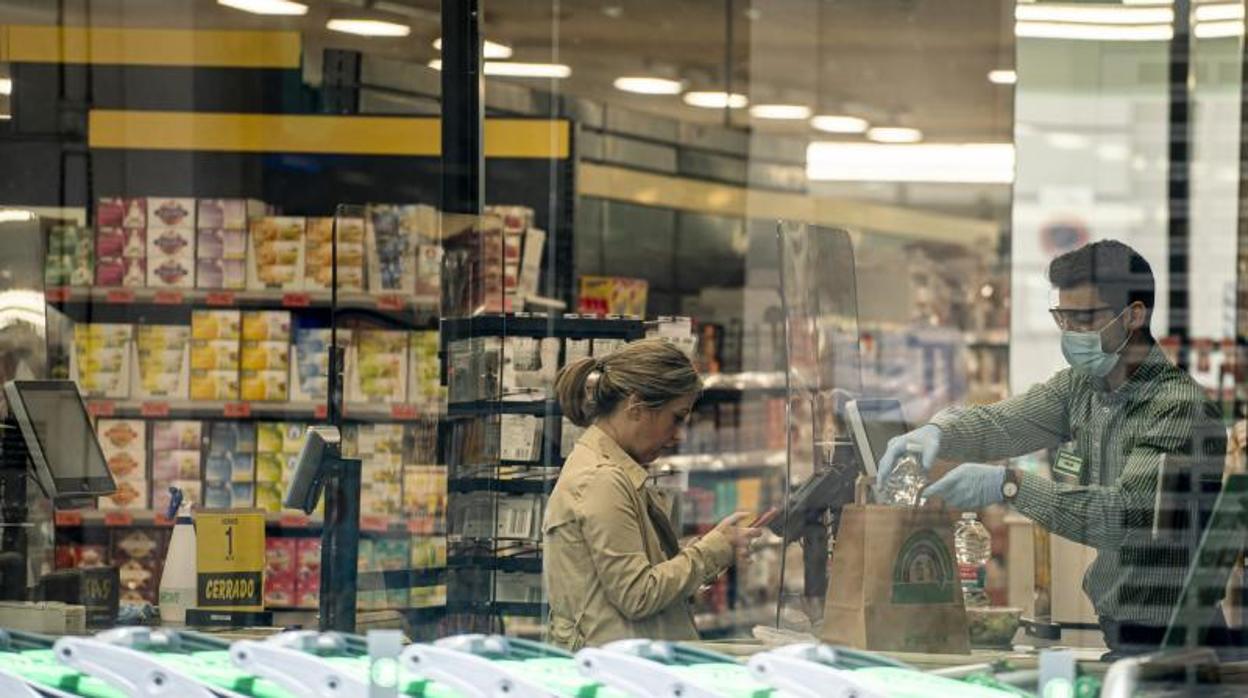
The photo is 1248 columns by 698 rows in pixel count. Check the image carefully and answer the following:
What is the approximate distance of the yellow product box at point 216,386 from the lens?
7527 millimetres

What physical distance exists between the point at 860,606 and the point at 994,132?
10860 mm

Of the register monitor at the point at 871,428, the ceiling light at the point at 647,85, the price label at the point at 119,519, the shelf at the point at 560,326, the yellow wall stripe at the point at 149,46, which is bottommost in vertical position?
the price label at the point at 119,519

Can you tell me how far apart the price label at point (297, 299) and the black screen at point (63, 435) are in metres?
2.61

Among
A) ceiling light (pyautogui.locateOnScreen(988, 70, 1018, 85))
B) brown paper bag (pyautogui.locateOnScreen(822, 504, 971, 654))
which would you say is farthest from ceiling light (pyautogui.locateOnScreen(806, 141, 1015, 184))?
brown paper bag (pyautogui.locateOnScreen(822, 504, 971, 654))

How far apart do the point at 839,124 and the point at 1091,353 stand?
956cm

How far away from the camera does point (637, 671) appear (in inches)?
131

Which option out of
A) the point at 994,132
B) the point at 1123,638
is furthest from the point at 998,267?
the point at 1123,638

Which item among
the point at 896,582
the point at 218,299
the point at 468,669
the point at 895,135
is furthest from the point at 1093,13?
Result: the point at 468,669

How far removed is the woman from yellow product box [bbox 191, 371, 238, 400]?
11.8 ft

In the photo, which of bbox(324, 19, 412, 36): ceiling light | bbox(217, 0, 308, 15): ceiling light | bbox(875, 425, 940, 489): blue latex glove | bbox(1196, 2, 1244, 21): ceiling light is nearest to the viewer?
bbox(875, 425, 940, 489): blue latex glove

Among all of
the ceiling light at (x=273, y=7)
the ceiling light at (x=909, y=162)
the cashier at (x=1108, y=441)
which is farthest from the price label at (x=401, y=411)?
the ceiling light at (x=909, y=162)

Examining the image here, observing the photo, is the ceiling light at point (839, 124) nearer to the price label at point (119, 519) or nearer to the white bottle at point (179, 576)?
the price label at point (119, 519)

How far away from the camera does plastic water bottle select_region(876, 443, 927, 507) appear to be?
4.18 m

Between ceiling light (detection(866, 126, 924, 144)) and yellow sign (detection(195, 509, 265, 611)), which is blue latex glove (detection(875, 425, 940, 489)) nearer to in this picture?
yellow sign (detection(195, 509, 265, 611))
